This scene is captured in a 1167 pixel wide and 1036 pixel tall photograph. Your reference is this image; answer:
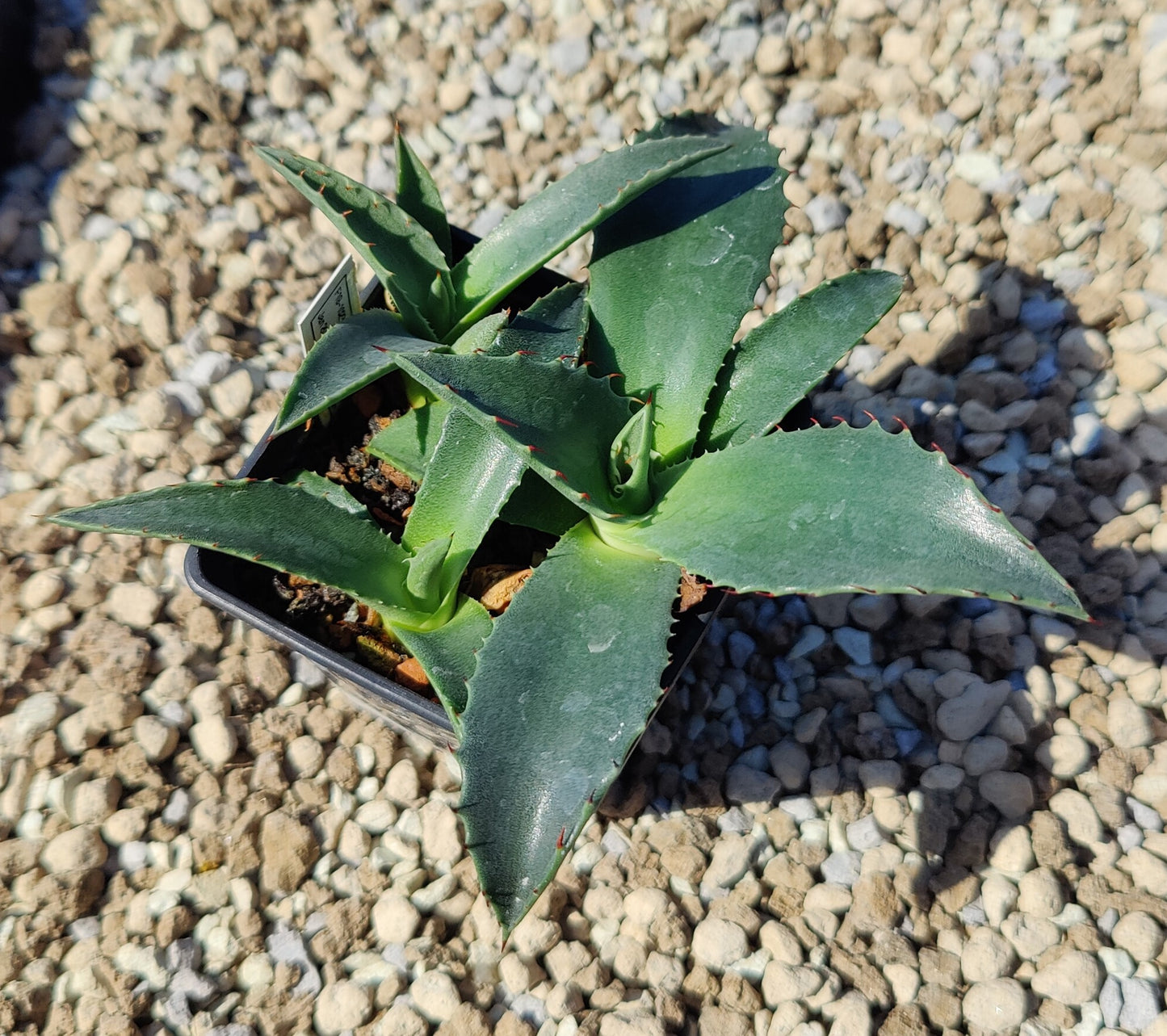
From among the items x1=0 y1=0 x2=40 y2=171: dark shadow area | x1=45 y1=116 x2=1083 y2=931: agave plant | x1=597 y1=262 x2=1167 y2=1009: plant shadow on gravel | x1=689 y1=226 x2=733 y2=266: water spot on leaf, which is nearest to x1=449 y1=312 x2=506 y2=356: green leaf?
x1=45 y1=116 x2=1083 y2=931: agave plant

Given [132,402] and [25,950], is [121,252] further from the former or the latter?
[25,950]

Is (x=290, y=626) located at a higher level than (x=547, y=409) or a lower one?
lower

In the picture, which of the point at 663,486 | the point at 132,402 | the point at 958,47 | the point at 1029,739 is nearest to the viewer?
the point at 663,486

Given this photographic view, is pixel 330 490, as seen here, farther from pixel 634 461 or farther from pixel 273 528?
pixel 634 461

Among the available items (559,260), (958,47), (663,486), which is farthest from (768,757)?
(958,47)

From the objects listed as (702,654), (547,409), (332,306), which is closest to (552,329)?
(547,409)

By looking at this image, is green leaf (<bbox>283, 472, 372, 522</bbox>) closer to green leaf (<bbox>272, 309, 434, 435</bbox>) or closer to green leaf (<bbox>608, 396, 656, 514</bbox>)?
green leaf (<bbox>272, 309, 434, 435</bbox>)

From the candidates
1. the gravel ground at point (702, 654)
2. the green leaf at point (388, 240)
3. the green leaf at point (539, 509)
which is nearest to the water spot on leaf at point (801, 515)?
the green leaf at point (539, 509)
